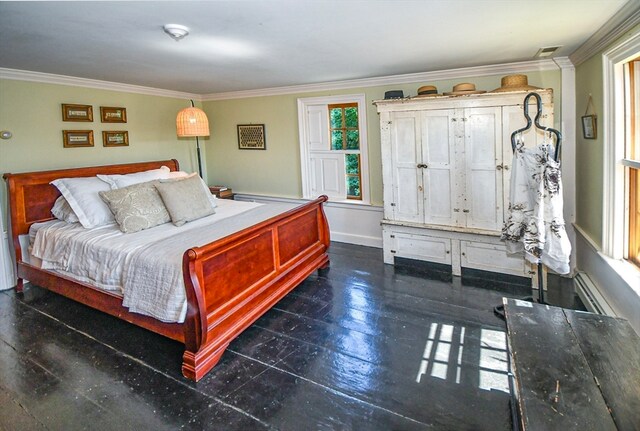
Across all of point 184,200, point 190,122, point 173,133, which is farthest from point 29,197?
point 173,133

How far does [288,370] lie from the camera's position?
7.83ft

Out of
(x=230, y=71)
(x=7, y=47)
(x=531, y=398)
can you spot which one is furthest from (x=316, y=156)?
(x=531, y=398)

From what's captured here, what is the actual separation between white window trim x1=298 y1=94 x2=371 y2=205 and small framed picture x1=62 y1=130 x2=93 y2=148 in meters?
2.49

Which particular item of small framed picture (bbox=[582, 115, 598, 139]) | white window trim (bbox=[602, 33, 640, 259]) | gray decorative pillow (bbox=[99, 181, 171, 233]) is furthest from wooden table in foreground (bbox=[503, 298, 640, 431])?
gray decorative pillow (bbox=[99, 181, 171, 233])

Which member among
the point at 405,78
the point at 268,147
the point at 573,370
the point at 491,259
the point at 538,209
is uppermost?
the point at 405,78

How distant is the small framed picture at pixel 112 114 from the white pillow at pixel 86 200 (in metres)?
1.04

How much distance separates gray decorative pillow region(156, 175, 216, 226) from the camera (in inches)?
136

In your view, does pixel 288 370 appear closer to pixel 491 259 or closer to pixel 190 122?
pixel 491 259

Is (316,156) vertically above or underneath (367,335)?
above

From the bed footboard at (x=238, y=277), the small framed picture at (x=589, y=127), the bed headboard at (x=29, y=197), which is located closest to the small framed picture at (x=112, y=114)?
the bed headboard at (x=29, y=197)

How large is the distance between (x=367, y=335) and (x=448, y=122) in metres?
2.23

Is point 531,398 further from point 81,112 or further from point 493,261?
point 81,112

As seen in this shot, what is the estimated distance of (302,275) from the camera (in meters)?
3.58

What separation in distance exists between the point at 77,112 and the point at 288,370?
143 inches
